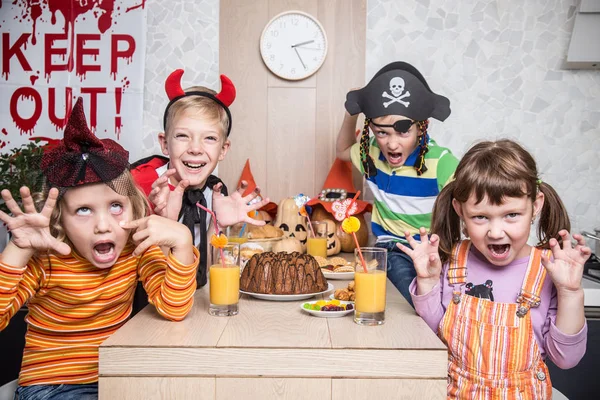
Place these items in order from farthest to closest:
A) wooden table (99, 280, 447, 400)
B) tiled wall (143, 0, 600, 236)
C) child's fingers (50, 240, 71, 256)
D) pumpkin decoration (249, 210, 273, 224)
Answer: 1. tiled wall (143, 0, 600, 236)
2. pumpkin decoration (249, 210, 273, 224)
3. child's fingers (50, 240, 71, 256)
4. wooden table (99, 280, 447, 400)

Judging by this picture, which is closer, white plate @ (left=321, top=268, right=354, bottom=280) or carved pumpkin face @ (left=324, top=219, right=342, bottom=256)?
white plate @ (left=321, top=268, right=354, bottom=280)

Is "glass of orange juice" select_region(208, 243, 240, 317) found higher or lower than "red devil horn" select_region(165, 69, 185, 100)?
lower

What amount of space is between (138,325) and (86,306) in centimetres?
20

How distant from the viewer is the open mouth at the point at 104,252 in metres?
1.32

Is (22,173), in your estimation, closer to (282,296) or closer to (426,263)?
(282,296)

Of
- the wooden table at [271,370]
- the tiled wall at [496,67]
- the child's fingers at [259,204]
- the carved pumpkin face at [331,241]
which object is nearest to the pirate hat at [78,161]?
the wooden table at [271,370]

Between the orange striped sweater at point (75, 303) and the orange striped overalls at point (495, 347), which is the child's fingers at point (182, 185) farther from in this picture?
the orange striped overalls at point (495, 347)

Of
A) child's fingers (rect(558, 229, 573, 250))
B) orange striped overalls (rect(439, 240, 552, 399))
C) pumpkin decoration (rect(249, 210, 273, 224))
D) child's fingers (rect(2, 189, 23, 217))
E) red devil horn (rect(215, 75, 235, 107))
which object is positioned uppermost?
red devil horn (rect(215, 75, 235, 107))

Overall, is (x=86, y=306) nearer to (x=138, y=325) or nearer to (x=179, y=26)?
(x=138, y=325)

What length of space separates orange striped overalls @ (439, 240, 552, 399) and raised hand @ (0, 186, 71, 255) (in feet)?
2.80

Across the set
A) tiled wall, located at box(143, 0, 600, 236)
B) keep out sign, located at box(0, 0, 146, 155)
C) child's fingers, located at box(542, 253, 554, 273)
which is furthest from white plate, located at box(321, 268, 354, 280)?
keep out sign, located at box(0, 0, 146, 155)

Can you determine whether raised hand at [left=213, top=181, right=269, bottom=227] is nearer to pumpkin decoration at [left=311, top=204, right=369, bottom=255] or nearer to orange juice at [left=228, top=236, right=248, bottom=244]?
orange juice at [left=228, top=236, right=248, bottom=244]

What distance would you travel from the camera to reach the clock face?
252 centimetres

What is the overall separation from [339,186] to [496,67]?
0.81 meters
